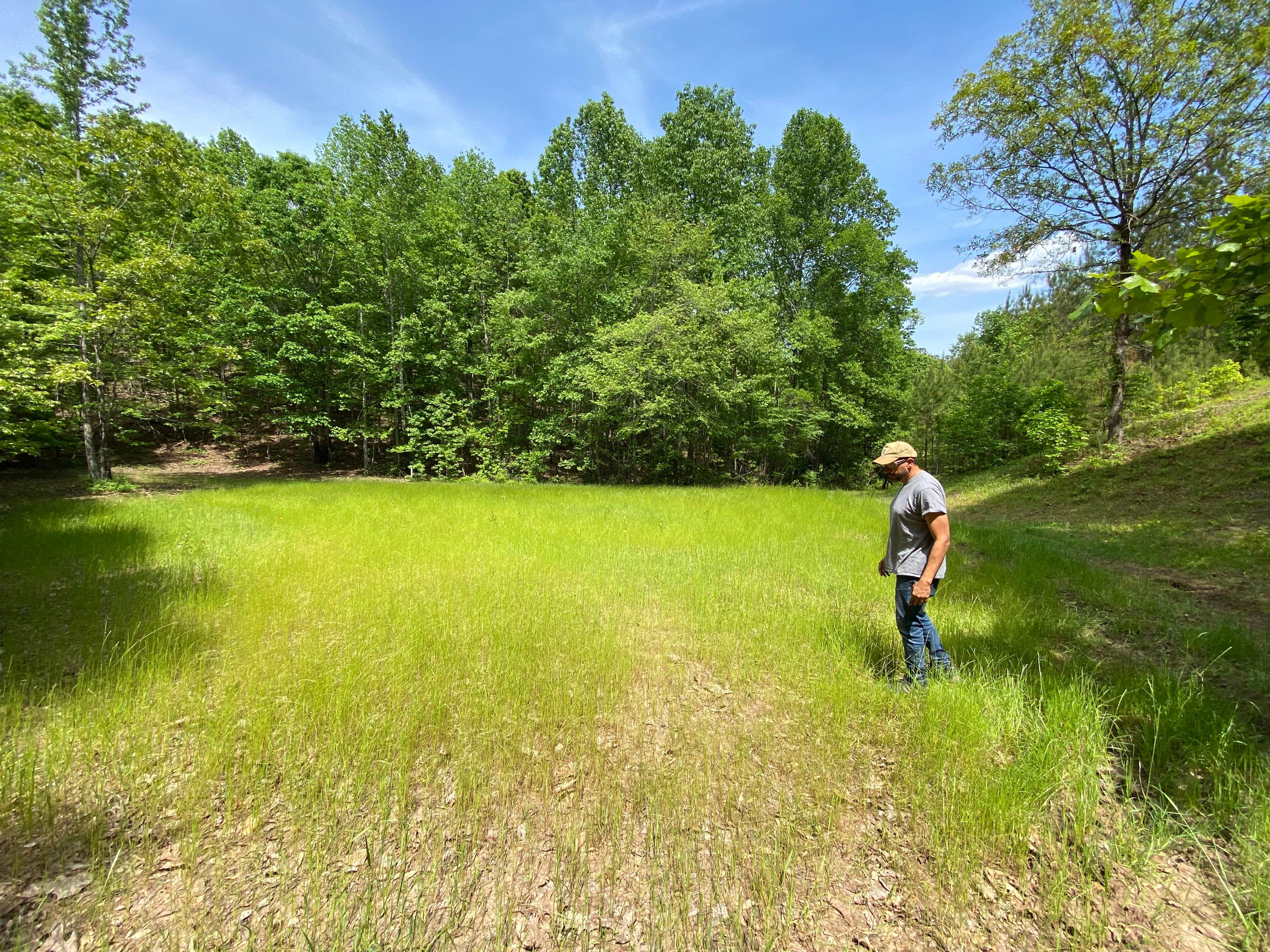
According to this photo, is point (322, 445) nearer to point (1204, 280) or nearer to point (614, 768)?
point (614, 768)

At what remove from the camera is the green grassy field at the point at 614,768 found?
7.44 ft

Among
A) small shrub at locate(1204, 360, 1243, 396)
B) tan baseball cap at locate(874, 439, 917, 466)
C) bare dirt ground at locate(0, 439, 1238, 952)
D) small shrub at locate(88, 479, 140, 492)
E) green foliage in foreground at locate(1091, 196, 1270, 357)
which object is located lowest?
bare dirt ground at locate(0, 439, 1238, 952)

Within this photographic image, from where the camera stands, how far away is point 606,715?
12.9 ft

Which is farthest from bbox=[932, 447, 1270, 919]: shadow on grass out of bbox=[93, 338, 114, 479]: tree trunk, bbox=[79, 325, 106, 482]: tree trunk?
bbox=[79, 325, 106, 482]: tree trunk

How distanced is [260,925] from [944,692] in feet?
15.2

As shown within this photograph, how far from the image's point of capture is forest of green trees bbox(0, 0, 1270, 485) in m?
13.6

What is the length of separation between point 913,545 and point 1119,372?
20105 mm

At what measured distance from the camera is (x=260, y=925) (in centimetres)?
215

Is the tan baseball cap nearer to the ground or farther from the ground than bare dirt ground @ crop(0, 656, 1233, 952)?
farther from the ground

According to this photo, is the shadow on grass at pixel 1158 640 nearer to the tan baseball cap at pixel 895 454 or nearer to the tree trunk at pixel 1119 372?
the tan baseball cap at pixel 895 454

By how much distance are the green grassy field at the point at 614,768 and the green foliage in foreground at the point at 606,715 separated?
0.03 m

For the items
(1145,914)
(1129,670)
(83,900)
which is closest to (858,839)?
(1145,914)

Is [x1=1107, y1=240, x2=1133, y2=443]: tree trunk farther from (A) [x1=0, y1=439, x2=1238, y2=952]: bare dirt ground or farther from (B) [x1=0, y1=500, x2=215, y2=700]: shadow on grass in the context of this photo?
(B) [x1=0, y1=500, x2=215, y2=700]: shadow on grass

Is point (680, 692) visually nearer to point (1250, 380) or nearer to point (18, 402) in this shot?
point (18, 402)
